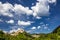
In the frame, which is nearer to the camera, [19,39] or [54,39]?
[19,39]

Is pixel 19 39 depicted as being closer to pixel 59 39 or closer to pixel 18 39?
pixel 18 39

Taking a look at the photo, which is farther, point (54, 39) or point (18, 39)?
point (54, 39)

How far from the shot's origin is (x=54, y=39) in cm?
15600

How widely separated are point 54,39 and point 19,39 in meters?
35.3

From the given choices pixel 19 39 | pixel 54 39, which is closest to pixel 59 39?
pixel 54 39

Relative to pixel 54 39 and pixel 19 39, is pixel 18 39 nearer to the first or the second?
pixel 19 39

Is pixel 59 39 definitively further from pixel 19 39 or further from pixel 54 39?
pixel 19 39

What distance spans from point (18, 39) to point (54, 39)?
36.2 meters

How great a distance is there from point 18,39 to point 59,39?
127 feet

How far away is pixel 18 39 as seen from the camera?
14512cm

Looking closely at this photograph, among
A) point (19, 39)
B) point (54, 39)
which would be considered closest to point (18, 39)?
point (19, 39)

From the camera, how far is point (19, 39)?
146 m

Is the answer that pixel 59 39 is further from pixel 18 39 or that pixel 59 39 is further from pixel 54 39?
pixel 18 39
